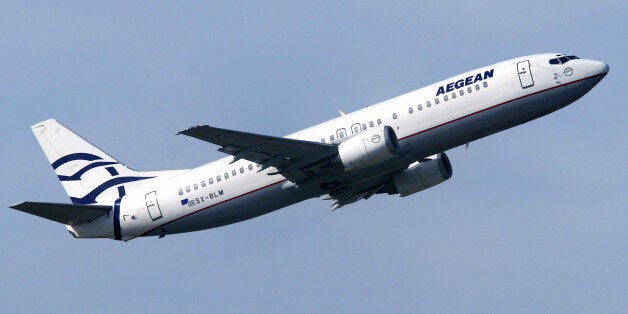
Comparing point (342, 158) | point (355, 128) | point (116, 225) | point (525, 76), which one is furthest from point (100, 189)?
point (525, 76)

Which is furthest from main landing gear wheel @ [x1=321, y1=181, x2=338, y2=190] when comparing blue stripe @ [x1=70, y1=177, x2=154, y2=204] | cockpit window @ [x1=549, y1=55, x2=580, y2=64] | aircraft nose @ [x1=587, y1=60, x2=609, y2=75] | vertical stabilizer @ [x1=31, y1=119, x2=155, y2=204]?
aircraft nose @ [x1=587, y1=60, x2=609, y2=75]

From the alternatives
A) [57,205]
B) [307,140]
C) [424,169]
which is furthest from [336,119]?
[57,205]

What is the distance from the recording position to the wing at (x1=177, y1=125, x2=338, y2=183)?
57062mm

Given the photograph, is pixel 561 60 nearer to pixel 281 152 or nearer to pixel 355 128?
pixel 355 128

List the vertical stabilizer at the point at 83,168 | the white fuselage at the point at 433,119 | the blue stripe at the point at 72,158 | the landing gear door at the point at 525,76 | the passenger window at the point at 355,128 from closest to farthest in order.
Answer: the white fuselage at the point at 433,119, the landing gear door at the point at 525,76, the passenger window at the point at 355,128, the vertical stabilizer at the point at 83,168, the blue stripe at the point at 72,158

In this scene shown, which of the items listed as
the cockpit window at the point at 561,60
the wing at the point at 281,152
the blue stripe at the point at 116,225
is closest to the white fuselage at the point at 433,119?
the cockpit window at the point at 561,60

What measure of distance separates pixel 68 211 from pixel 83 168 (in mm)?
5551

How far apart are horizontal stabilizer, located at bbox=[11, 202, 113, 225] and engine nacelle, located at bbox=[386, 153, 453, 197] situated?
53.8ft

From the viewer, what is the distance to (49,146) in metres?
70.0

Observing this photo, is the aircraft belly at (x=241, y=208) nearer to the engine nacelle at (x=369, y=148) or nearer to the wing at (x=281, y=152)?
the wing at (x=281, y=152)

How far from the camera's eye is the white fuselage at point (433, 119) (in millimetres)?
58438

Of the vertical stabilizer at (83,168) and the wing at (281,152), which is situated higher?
the vertical stabilizer at (83,168)

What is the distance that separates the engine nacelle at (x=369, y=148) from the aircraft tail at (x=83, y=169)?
13.3 meters

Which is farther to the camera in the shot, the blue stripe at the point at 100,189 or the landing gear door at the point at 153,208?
the blue stripe at the point at 100,189
